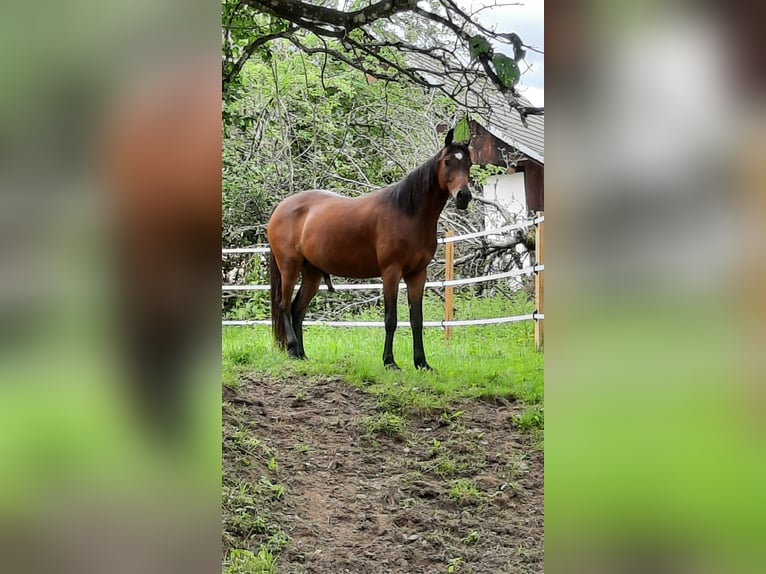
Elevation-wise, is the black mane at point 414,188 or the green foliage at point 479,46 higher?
the black mane at point 414,188

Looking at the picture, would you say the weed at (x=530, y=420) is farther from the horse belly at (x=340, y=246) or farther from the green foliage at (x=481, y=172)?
the green foliage at (x=481, y=172)

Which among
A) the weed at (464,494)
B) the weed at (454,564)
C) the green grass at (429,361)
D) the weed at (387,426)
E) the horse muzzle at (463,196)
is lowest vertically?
the weed at (454,564)

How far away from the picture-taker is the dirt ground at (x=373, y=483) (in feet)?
3.88

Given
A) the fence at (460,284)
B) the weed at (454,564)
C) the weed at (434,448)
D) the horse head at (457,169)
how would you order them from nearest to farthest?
the weed at (454,564)
the weed at (434,448)
the horse head at (457,169)
the fence at (460,284)

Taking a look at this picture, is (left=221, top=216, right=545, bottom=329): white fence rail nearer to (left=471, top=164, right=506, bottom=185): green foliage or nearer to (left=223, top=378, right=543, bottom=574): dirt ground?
(left=471, top=164, right=506, bottom=185): green foliage

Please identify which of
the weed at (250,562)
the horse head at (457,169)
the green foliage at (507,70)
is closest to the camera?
the green foliage at (507,70)

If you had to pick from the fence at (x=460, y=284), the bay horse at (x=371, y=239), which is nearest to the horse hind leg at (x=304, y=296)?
the bay horse at (x=371, y=239)

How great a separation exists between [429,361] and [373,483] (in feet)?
1.98

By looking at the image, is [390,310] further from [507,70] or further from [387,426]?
[507,70]

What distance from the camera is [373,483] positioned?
148 centimetres

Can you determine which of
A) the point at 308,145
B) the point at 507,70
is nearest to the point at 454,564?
the point at 507,70
